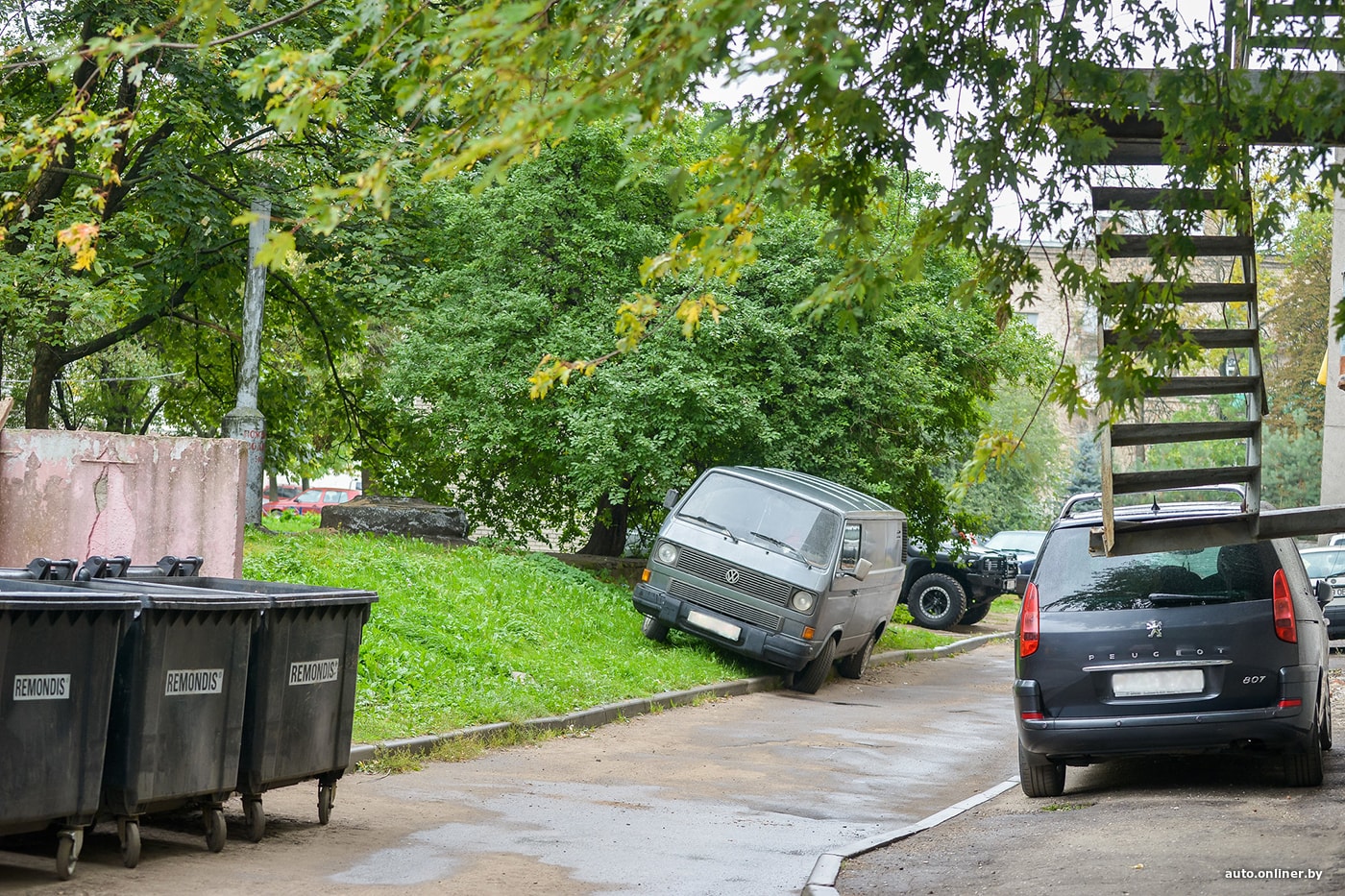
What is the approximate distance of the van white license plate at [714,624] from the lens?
16125 millimetres

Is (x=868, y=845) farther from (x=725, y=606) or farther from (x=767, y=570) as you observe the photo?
(x=725, y=606)

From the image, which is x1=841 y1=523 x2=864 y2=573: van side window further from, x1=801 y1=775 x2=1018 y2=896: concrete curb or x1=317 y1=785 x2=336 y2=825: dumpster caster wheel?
x1=317 y1=785 x2=336 y2=825: dumpster caster wheel

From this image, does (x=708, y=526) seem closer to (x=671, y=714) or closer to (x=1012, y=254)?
(x=671, y=714)

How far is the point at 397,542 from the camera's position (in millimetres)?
20594

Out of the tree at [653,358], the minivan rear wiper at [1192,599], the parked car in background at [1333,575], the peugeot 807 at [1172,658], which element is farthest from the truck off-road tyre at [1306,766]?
the parked car in background at [1333,575]

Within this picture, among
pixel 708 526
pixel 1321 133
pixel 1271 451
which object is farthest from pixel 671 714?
pixel 1271 451

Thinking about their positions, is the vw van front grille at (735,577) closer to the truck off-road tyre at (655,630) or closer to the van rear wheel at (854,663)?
the truck off-road tyre at (655,630)

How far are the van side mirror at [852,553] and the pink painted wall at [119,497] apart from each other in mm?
7076

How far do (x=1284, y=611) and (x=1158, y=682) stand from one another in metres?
0.86

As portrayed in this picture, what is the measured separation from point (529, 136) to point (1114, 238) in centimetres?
322

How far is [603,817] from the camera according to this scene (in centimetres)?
852

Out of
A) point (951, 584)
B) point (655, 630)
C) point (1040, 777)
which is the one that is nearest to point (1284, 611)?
point (1040, 777)

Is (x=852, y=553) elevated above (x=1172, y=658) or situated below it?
below

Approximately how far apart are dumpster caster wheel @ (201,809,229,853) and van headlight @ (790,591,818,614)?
31.2 ft
